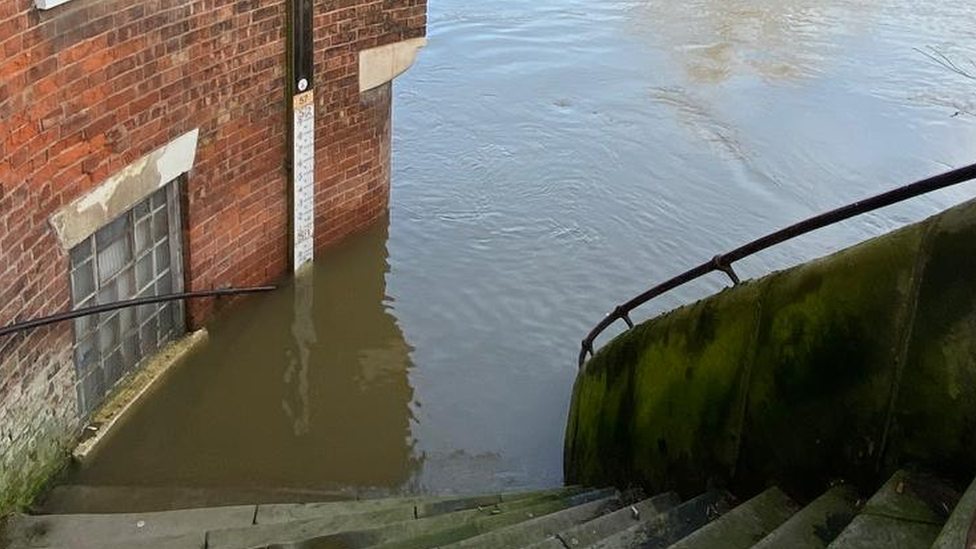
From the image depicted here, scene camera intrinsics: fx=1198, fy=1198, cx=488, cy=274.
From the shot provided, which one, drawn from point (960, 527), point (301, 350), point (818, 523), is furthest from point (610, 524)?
point (301, 350)

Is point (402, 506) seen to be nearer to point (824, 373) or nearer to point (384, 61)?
point (824, 373)

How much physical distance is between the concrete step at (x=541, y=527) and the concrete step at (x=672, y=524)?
1.26 ft

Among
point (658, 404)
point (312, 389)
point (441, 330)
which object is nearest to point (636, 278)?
point (441, 330)

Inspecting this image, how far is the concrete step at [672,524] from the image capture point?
4.88m

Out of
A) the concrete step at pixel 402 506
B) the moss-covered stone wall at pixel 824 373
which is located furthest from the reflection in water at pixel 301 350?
the moss-covered stone wall at pixel 824 373

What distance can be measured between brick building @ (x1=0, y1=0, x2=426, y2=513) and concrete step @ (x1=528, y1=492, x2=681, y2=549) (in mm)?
3136

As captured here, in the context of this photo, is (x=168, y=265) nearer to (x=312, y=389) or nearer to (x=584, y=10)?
(x=312, y=389)

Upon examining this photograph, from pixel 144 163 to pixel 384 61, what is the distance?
2940mm

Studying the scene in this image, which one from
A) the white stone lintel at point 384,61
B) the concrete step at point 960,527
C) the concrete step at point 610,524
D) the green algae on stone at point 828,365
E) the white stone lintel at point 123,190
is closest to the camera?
the concrete step at point 960,527

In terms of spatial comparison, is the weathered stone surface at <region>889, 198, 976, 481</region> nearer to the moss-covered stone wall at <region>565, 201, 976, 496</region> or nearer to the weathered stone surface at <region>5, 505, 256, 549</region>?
the moss-covered stone wall at <region>565, 201, 976, 496</region>

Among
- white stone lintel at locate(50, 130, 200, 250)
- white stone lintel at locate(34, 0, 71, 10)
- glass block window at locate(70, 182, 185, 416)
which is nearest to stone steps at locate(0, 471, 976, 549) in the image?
glass block window at locate(70, 182, 185, 416)

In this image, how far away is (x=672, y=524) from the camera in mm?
5059

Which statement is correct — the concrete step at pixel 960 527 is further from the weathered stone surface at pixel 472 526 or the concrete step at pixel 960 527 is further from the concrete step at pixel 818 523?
the weathered stone surface at pixel 472 526

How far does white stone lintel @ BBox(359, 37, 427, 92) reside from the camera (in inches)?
381
